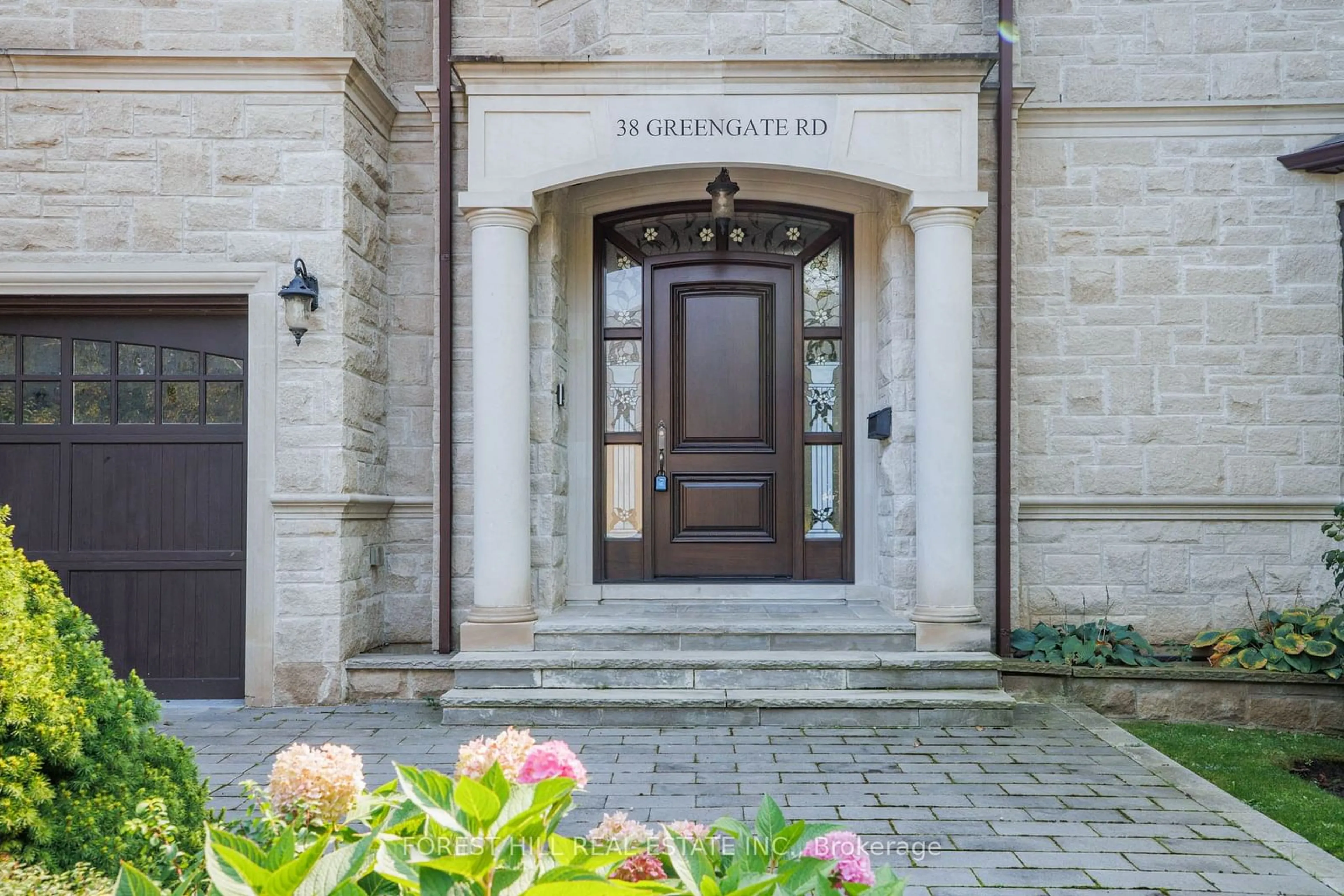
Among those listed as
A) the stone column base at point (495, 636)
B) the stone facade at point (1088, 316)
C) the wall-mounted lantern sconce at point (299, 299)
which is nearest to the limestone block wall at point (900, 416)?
the stone facade at point (1088, 316)

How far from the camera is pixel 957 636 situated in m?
5.84

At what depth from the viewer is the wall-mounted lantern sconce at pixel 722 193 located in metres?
6.44

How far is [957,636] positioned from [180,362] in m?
5.15

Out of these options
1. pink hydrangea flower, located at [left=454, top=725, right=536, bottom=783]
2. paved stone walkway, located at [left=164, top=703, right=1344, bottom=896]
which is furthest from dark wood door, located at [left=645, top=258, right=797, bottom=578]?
pink hydrangea flower, located at [left=454, top=725, right=536, bottom=783]

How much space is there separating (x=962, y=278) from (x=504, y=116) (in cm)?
295

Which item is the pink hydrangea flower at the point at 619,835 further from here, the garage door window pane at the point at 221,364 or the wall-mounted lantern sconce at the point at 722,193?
the garage door window pane at the point at 221,364

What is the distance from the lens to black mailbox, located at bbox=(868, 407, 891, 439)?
6516mm

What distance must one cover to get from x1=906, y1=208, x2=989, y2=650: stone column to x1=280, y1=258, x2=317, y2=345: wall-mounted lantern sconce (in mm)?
3721

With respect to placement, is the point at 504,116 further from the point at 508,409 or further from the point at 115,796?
the point at 115,796

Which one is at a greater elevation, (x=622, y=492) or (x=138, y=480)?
(x=138, y=480)

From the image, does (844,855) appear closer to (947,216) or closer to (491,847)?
(491,847)

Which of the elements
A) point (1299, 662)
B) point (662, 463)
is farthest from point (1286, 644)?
point (662, 463)

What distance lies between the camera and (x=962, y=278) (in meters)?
5.96

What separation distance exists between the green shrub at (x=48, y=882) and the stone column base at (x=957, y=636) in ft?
15.4
